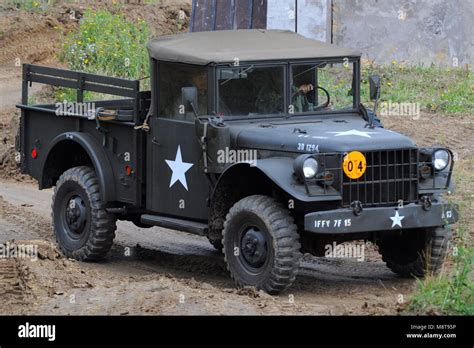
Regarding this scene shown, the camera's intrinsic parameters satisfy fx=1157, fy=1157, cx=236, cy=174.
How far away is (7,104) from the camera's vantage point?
63.9 ft

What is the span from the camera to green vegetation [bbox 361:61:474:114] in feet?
55.6

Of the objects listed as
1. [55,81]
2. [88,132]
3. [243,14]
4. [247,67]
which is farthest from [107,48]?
[247,67]

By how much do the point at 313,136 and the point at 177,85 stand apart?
1.44 m

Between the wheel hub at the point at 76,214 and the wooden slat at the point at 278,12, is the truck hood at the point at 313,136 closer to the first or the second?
the wheel hub at the point at 76,214

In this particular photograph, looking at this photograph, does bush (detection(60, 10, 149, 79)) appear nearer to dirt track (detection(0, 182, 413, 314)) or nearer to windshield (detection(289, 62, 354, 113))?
dirt track (detection(0, 182, 413, 314))

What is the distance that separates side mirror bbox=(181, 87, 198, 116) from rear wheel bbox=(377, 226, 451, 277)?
191 centimetres

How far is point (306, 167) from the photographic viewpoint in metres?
8.81

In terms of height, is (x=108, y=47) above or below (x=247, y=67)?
above

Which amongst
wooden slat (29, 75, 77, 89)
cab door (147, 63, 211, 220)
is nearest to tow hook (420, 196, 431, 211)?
cab door (147, 63, 211, 220)

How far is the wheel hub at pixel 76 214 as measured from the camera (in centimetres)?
1108

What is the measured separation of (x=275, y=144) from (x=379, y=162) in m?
0.85

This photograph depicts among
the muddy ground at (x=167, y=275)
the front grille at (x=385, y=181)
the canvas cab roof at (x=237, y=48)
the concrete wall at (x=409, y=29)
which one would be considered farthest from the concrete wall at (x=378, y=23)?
the front grille at (x=385, y=181)

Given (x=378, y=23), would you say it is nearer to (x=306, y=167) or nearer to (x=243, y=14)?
(x=243, y=14)
